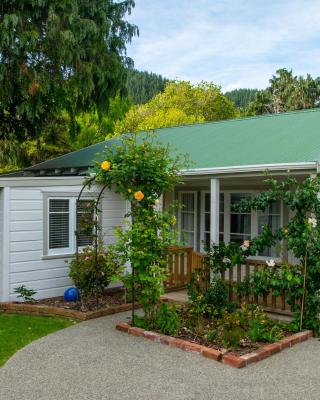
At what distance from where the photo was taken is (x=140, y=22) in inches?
559

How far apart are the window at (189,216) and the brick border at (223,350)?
6.24 metres

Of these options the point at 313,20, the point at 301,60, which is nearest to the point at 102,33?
the point at 313,20

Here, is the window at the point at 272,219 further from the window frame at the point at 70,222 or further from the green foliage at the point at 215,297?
the window frame at the point at 70,222

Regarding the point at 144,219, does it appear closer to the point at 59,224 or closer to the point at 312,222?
the point at 312,222

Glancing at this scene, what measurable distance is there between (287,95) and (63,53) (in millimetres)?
29072

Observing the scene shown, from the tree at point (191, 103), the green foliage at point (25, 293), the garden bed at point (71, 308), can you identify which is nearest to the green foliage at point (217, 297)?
the garden bed at point (71, 308)

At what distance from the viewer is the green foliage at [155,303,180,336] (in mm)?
6559

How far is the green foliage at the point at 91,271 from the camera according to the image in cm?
858

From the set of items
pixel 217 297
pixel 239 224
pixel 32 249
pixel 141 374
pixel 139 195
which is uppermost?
pixel 139 195

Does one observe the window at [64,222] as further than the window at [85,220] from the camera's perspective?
Yes

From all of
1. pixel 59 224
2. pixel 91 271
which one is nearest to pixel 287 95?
pixel 59 224

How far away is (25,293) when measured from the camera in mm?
8508

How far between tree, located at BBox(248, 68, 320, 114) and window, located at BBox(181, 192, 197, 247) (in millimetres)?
25548

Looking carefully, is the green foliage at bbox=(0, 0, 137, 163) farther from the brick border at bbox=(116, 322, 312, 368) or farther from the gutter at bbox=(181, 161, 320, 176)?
the brick border at bbox=(116, 322, 312, 368)
